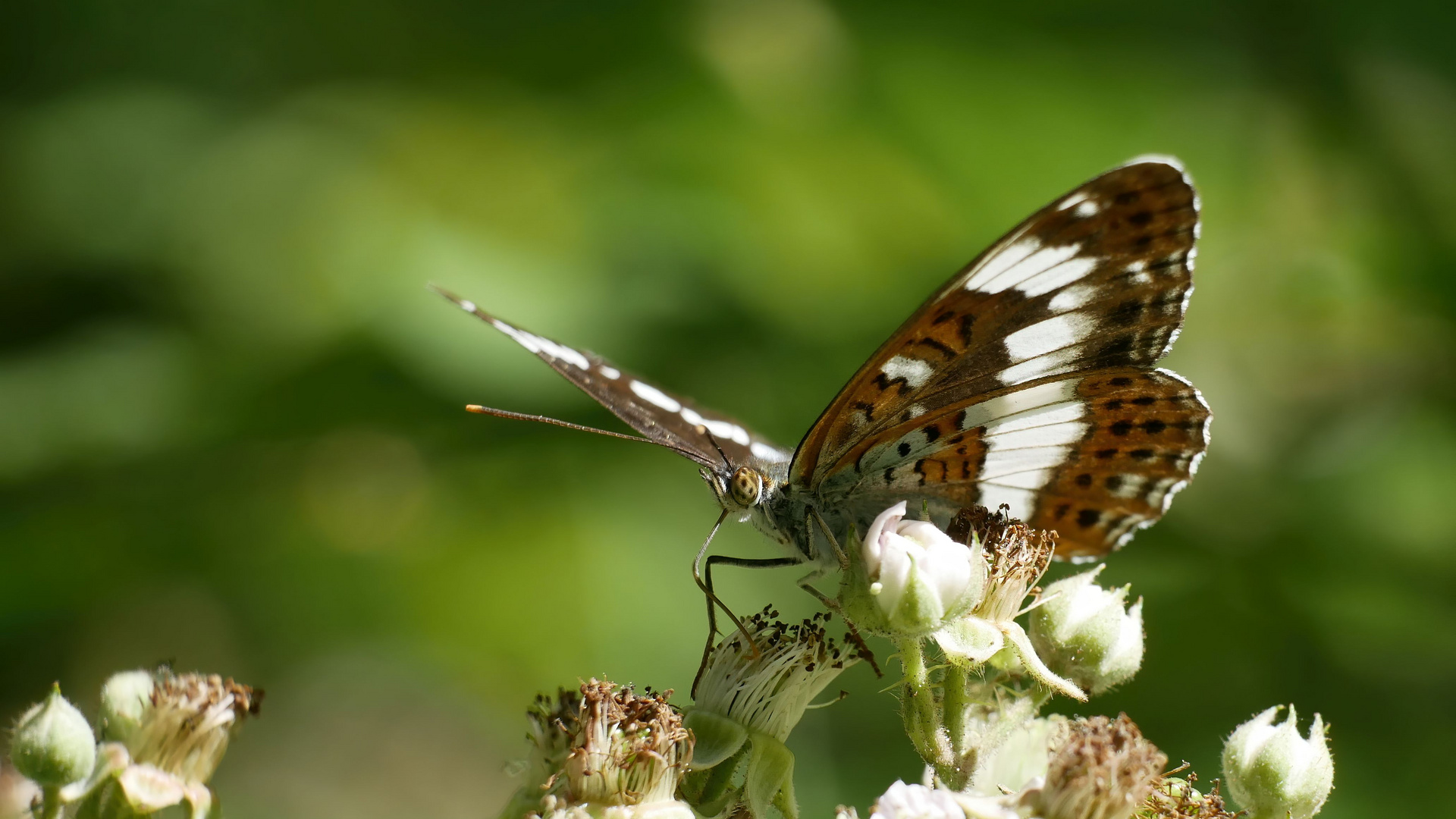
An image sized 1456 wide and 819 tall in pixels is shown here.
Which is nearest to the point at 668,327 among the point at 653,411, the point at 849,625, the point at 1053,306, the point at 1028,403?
the point at 653,411

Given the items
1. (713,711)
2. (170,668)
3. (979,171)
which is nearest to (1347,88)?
(979,171)

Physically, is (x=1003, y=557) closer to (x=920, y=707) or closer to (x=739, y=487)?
(x=920, y=707)

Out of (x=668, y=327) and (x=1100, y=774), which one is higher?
(x=668, y=327)

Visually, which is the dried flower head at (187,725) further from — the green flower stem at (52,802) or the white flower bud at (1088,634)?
the white flower bud at (1088,634)

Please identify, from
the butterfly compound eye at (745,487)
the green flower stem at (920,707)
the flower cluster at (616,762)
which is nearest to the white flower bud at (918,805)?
the green flower stem at (920,707)

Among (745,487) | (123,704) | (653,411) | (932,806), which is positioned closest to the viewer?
(932,806)

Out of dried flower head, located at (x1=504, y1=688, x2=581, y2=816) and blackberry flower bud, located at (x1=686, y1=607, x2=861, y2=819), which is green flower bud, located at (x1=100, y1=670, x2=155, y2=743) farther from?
blackberry flower bud, located at (x1=686, y1=607, x2=861, y2=819)

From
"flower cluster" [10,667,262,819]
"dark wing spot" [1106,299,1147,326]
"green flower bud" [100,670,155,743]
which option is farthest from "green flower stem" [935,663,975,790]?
"green flower bud" [100,670,155,743]
